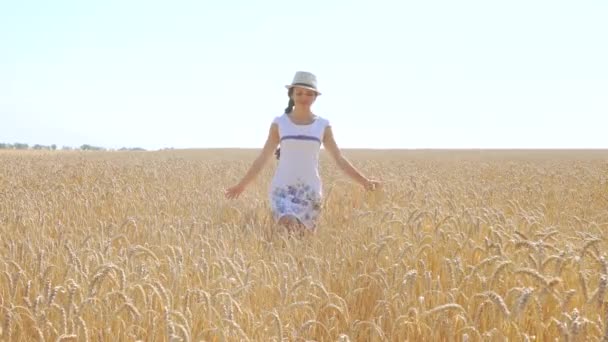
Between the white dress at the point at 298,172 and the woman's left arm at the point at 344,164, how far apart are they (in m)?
0.11

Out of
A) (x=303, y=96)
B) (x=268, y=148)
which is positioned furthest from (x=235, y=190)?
(x=303, y=96)

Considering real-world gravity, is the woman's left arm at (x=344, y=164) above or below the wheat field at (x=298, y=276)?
above

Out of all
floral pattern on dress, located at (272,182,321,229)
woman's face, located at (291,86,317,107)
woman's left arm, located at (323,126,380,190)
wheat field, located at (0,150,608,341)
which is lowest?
wheat field, located at (0,150,608,341)

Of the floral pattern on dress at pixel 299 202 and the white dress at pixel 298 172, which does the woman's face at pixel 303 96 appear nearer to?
the white dress at pixel 298 172

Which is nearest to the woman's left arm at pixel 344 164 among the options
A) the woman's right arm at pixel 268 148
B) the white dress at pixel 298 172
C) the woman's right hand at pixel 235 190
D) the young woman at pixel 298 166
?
the young woman at pixel 298 166

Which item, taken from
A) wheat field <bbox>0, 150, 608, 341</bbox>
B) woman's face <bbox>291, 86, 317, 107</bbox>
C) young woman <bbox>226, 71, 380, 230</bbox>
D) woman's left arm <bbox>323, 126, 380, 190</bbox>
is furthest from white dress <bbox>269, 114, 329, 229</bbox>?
wheat field <bbox>0, 150, 608, 341</bbox>

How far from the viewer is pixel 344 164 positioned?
17.5ft

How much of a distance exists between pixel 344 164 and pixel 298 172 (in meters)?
0.46

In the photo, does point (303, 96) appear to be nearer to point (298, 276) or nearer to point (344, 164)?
point (344, 164)

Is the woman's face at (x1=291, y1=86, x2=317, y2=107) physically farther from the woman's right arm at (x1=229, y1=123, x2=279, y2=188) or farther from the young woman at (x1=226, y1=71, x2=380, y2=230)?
the woman's right arm at (x1=229, y1=123, x2=279, y2=188)

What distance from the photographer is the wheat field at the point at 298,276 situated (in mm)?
2213

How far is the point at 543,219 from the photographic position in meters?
5.58

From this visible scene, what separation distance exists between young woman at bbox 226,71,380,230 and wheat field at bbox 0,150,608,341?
31cm

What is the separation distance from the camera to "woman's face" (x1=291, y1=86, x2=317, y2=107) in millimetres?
4980
